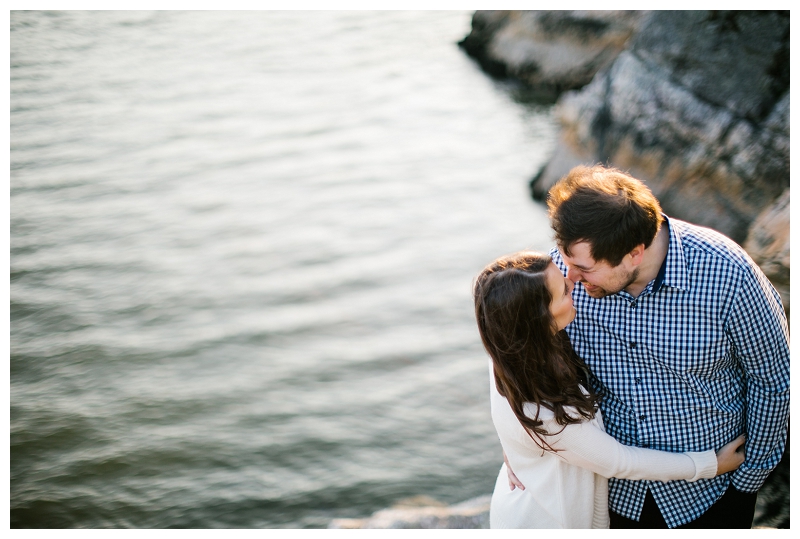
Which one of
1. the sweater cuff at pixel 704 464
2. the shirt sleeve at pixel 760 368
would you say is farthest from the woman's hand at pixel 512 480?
the shirt sleeve at pixel 760 368

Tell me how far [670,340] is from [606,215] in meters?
0.41

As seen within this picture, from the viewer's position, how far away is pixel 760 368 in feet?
6.45

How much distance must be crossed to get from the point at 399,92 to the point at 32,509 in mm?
6327

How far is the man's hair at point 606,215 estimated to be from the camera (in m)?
1.88

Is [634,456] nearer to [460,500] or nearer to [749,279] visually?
[749,279]

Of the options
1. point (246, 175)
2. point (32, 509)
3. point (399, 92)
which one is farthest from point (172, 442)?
point (399, 92)

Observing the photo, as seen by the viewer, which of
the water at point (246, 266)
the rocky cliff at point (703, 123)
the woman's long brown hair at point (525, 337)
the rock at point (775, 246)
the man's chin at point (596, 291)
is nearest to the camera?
the woman's long brown hair at point (525, 337)

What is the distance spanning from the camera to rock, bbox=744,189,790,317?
308 centimetres

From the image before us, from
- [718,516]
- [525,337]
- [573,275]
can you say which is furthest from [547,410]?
[718,516]

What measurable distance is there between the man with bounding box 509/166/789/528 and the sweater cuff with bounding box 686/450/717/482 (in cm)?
4

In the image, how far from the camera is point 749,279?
6.15 feet

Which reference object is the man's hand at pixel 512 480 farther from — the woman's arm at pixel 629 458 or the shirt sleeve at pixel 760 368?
the shirt sleeve at pixel 760 368

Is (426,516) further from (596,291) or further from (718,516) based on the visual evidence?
(596,291)

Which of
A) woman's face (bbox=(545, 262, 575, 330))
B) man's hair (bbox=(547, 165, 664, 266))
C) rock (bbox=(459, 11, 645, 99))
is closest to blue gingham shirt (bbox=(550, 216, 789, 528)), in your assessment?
man's hair (bbox=(547, 165, 664, 266))
